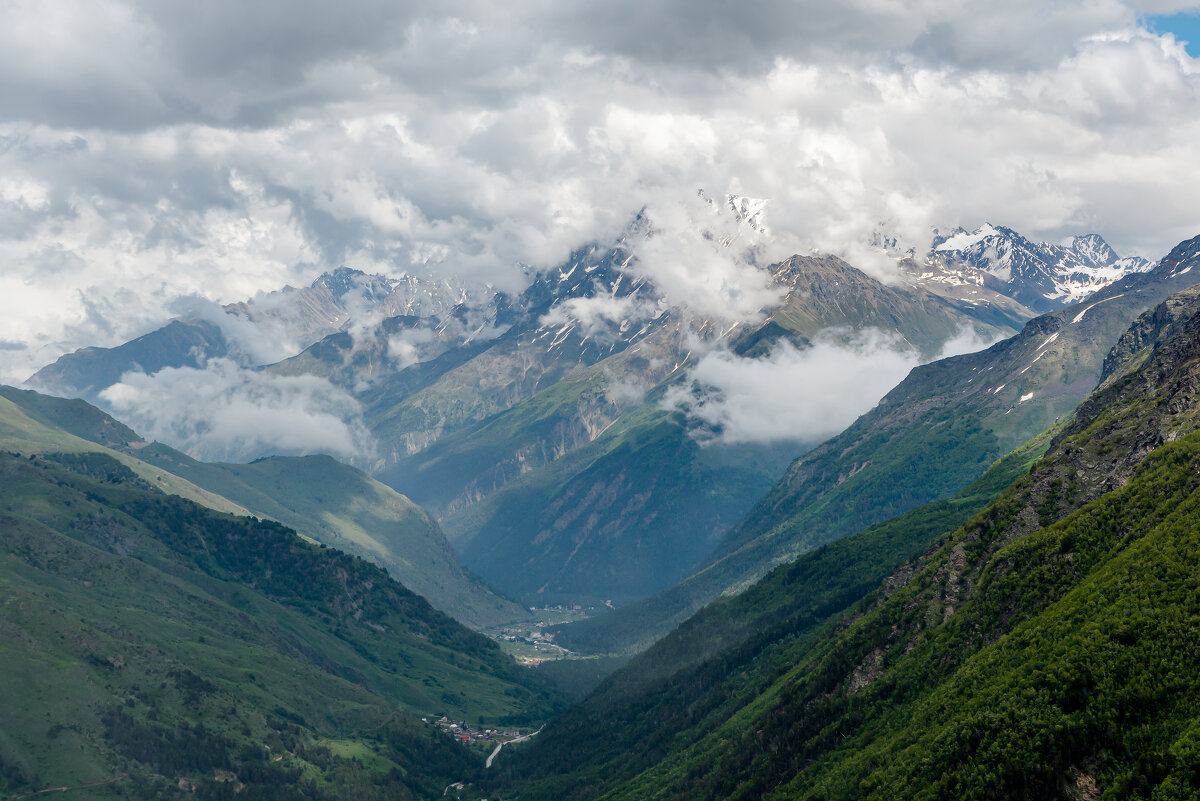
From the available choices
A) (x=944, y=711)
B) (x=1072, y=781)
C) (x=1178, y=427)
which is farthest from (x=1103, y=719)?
(x=1178, y=427)

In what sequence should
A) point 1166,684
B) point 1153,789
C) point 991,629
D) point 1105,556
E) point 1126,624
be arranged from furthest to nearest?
point 991,629 < point 1105,556 < point 1126,624 < point 1166,684 < point 1153,789

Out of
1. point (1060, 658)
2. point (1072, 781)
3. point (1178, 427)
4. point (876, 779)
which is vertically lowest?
point (876, 779)

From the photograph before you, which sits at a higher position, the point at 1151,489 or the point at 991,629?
the point at 1151,489

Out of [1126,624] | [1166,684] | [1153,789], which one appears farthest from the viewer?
[1126,624]

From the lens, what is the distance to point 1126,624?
456ft

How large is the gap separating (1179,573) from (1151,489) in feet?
110

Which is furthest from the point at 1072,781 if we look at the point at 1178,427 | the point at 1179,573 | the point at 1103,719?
the point at 1178,427

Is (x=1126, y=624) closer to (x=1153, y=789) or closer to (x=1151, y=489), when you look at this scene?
(x=1153, y=789)

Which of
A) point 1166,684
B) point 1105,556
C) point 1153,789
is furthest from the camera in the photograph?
point 1105,556

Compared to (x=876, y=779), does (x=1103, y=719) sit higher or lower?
higher

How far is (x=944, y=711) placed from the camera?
564ft

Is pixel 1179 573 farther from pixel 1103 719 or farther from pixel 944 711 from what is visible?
pixel 944 711

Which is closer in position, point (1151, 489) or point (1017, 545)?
point (1151, 489)

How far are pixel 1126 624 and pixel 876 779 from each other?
55.8 metres
